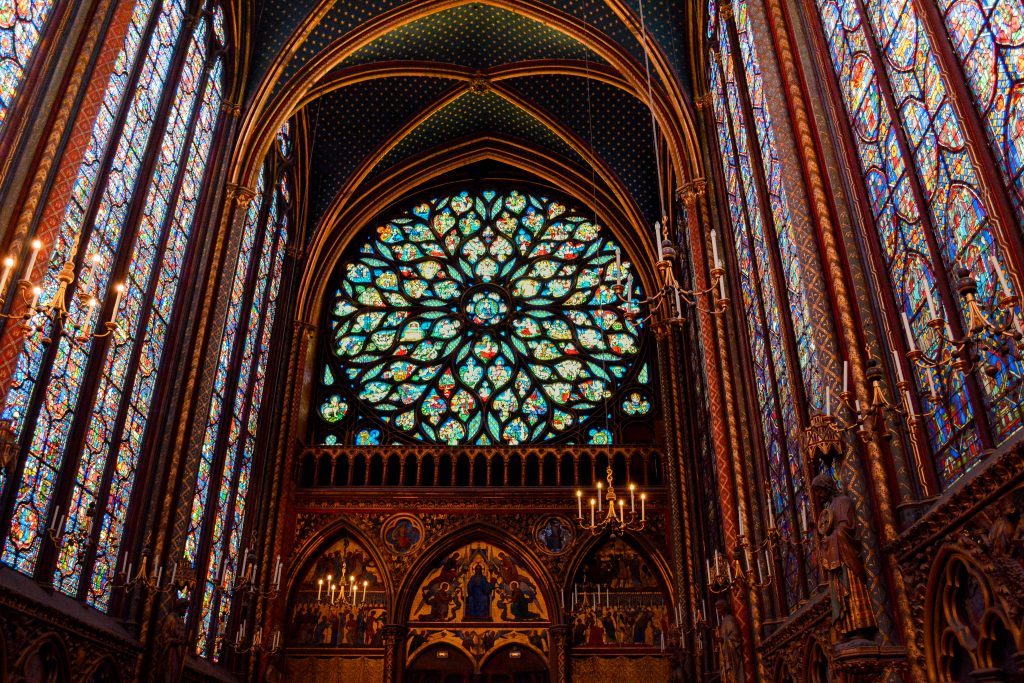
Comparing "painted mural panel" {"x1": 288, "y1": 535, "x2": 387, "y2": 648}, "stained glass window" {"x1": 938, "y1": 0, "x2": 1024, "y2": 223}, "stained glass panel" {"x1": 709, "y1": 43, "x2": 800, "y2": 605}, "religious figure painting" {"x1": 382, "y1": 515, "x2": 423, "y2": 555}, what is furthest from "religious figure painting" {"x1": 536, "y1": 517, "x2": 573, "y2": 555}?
"stained glass window" {"x1": 938, "y1": 0, "x2": 1024, "y2": 223}

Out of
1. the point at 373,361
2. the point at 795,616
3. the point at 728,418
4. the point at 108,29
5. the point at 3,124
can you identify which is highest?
the point at 373,361

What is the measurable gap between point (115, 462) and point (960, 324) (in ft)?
33.5

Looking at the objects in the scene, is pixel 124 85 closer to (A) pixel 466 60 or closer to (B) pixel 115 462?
(B) pixel 115 462

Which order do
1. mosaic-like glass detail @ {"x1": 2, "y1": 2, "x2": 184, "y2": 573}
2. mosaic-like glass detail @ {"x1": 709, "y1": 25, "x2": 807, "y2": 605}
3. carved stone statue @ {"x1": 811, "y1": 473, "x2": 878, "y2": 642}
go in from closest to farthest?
carved stone statue @ {"x1": 811, "y1": 473, "x2": 878, "y2": 642} < mosaic-like glass detail @ {"x1": 2, "y1": 2, "x2": 184, "y2": 573} < mosaic-like glass detail @ {"x1": 709, "y1": 25, "x2": 807, "y2": 605}

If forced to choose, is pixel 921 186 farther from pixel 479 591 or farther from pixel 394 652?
pixel 394 652

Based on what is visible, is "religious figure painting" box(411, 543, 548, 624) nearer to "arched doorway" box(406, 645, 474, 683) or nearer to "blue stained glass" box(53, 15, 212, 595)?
"arched doorway" box(406, 645, 474, 683)

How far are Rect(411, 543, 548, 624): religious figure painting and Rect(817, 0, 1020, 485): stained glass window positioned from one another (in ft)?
39.1

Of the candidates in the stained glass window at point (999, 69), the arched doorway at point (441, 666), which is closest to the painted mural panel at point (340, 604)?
the arched doorway at point (441, 666)

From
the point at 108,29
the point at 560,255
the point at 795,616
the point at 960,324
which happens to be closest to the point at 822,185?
the point at 960,324

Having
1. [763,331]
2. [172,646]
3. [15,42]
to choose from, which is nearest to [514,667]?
[172,646]

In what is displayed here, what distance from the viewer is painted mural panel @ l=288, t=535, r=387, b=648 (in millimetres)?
18016

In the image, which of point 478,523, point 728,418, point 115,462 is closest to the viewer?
point 115,462

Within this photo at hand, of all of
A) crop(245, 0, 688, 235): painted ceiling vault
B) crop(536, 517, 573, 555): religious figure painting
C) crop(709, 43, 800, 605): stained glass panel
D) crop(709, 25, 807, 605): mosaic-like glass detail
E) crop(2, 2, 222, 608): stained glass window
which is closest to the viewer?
crop(2, 2, 222, 608): stained glass window

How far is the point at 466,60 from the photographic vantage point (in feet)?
66.7
